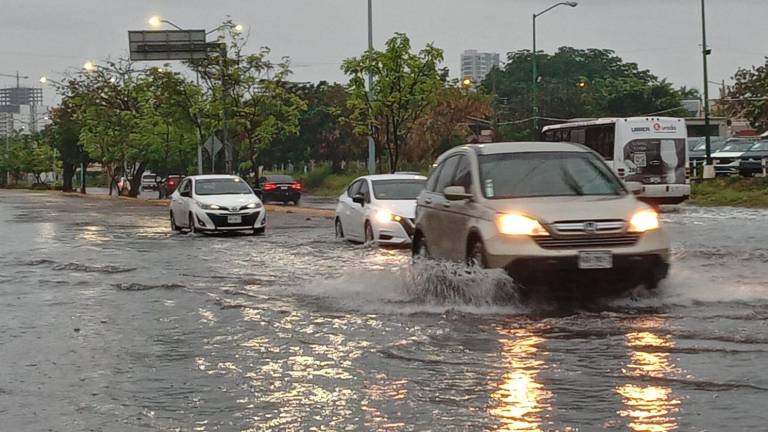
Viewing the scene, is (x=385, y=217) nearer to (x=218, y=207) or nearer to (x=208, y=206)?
(x=218, y=207)

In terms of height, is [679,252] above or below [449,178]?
Answer: below

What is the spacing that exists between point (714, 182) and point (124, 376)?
35.4 metres

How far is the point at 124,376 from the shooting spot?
8.05 metres

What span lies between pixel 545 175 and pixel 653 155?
83.6 ft

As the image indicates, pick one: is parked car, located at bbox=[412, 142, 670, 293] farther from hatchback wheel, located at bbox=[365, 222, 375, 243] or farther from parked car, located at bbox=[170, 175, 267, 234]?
parked car, located at bbox=[170, 175, 267, 234]

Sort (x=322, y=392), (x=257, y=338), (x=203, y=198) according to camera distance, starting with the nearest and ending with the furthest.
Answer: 1. (x=322, y=392)
2. (x=257, y=338)
3. (x=203, y=198)

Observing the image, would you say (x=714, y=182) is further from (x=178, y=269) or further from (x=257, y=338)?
(x=257, y=338)

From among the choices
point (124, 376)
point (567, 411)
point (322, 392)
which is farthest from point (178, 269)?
point (567, 411)

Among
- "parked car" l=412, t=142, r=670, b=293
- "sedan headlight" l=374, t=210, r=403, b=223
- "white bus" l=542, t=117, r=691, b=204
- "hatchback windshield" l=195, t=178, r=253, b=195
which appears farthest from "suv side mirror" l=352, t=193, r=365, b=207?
"white bus" l=542, t=117, r=691, b=204

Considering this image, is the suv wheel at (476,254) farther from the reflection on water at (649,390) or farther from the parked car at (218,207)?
the parked car at (218,207)

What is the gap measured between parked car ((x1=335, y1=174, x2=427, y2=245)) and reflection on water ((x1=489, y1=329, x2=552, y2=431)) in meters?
10.6

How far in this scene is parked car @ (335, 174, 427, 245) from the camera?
19.9 m

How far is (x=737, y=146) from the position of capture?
48.4 m

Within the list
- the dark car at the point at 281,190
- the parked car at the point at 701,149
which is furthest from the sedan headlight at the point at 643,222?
the parked car at the point at 701,149
